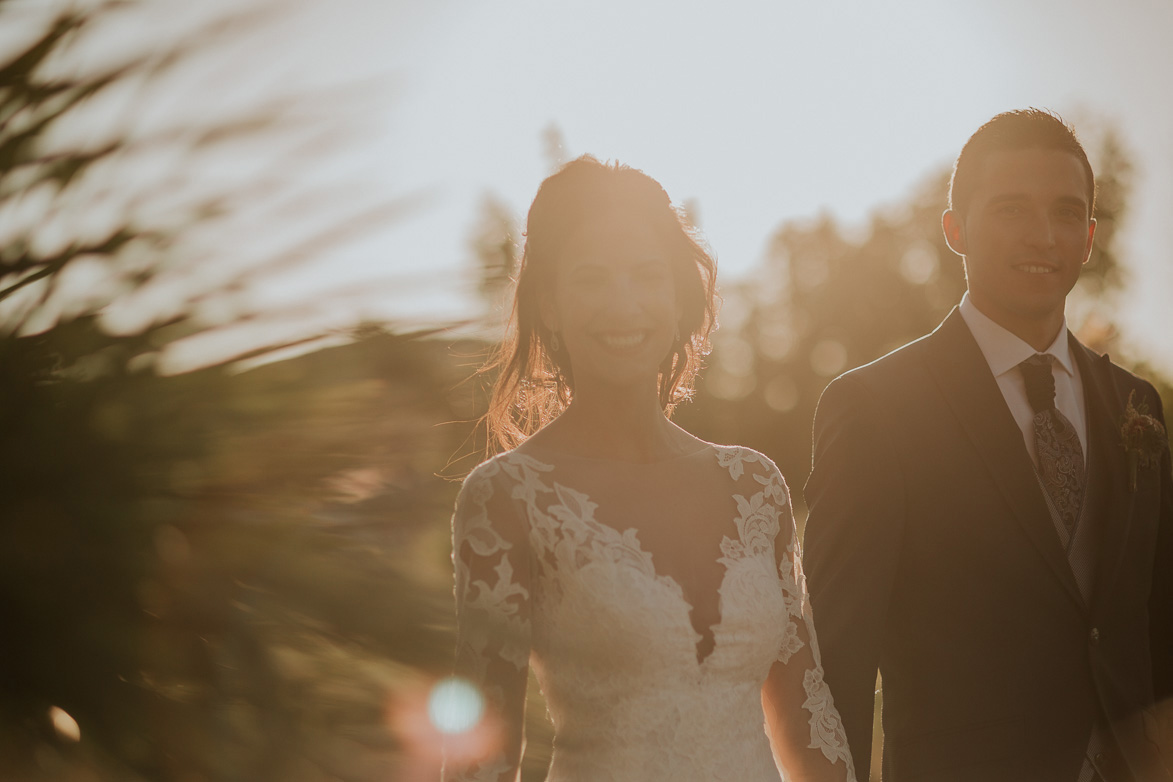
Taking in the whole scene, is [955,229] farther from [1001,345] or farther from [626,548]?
[626,548]

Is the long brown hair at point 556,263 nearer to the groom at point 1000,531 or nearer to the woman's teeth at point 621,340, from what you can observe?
the woman's teeth at point 621,340

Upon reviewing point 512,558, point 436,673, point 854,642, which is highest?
point 436,673

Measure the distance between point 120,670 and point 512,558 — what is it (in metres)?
1.56

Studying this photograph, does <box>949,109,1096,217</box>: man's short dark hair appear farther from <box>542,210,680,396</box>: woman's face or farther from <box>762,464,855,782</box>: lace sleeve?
<box>762,464,855,782</box>: lace sleeve

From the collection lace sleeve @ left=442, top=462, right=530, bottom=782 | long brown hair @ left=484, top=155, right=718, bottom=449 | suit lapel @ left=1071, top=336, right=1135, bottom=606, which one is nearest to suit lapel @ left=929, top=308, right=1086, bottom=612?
suit lapel @ left=1071, top=336, right=1135, bottom=606

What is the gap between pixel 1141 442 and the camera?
3549mm


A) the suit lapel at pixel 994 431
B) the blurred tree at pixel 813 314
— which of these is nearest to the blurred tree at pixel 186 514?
the suit lapel at pixel 994 431

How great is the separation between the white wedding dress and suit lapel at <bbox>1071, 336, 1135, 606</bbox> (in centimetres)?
121

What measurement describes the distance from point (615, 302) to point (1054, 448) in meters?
1.72

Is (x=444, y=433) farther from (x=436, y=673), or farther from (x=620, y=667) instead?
(x=620, y=667)

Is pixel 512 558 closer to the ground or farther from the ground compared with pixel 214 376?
closer to the ground

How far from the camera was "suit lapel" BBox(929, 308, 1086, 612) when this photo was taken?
329cm

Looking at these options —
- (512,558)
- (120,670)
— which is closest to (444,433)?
(120,670)

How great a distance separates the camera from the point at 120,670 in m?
1.01
